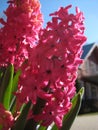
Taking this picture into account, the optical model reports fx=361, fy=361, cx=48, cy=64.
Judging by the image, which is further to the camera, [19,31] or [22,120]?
[19,31]

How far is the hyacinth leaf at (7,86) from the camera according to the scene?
4.33 ft

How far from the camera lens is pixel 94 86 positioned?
3281 cm

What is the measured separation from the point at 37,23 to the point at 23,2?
112 mm

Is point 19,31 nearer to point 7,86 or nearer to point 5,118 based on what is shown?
point 7,86

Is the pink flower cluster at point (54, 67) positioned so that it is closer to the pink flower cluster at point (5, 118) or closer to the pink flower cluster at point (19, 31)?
the pink flower cluster at point (5, 118)

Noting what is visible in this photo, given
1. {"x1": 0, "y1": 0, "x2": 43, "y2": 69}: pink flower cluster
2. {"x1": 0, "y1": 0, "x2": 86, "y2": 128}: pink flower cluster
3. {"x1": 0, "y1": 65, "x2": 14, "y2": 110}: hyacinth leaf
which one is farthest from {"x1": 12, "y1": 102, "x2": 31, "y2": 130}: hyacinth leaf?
{"x1": 0, "y1": 0, "x2": 43, "y2": 69}: pink flower cluster

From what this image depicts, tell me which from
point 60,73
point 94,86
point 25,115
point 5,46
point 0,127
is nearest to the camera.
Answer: point 60,73

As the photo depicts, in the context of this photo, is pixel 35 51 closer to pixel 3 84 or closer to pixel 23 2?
pixel 3 84

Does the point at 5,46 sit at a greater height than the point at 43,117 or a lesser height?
greater

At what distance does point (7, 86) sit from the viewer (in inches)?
52.0

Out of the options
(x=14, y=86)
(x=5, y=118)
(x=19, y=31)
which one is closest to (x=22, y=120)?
(x=5, y=118)

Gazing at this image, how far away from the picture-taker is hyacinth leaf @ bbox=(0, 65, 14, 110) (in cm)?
132

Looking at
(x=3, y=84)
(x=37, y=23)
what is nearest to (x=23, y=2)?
(x=37, y=23)

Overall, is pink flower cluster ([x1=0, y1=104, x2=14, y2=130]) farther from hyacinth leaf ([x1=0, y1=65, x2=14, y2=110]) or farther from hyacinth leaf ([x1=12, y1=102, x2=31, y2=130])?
hyacinth leaf ([x1=0, y1=65, x2=14, y2=110])
